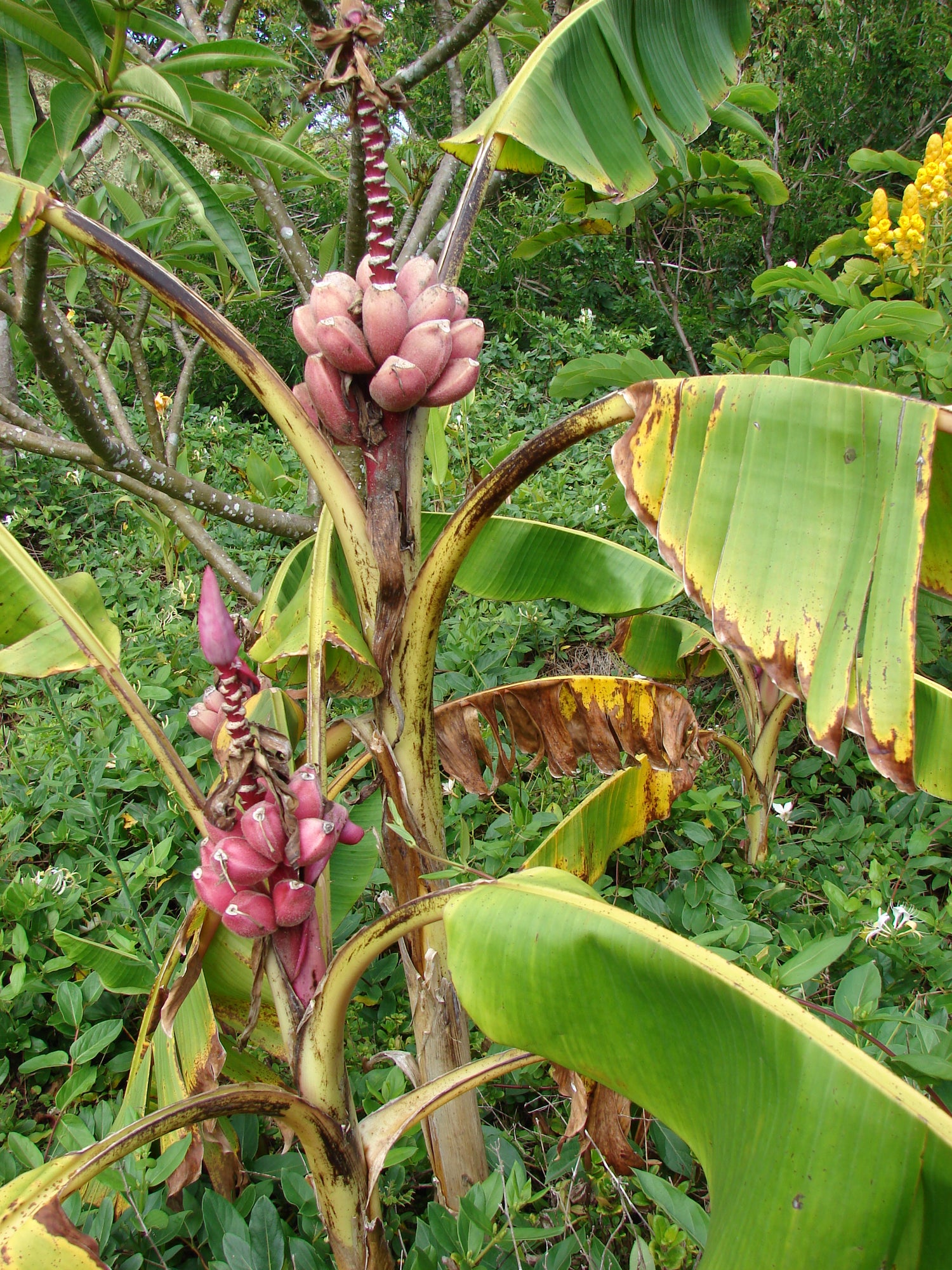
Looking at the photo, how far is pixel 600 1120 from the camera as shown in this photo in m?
1.17

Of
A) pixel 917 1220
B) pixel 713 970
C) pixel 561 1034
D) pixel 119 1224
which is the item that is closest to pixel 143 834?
pixel 119 1224

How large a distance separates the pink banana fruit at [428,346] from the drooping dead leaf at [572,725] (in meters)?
0.73

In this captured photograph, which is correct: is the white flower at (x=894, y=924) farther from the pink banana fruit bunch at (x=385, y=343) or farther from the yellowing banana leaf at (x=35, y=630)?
the yellowing banana leaf at (x=35, y=630)

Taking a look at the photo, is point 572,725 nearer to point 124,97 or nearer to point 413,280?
point 413,280

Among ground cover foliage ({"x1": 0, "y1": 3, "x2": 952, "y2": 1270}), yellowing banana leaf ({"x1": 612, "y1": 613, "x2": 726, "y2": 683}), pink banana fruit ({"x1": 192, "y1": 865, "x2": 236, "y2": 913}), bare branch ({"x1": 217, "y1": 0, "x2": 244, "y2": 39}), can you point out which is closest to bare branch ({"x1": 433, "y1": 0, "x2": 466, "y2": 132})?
ground cover foliage ({"x1": 0, "y1": 3, "x2": 952, "y2": 1270})

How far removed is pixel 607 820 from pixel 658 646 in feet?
1.80

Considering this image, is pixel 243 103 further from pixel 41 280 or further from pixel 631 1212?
pixel 631 1212

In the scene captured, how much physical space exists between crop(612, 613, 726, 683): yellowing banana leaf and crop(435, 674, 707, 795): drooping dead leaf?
13.8 inches

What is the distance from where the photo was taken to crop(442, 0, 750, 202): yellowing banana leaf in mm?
1220

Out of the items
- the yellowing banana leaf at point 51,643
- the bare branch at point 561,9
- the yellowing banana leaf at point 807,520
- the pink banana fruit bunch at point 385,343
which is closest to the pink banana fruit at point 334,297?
the pink banana fruit bunch at point 385,343

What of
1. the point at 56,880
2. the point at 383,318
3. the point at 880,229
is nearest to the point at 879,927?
the point at 383,318

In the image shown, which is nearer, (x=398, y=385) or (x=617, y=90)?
(x=398, y=385)

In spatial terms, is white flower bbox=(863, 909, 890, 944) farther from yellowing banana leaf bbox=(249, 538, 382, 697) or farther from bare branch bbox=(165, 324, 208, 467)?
bare branch bbox=(165, 324, 208, 467)

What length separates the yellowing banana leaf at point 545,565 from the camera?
1543 millimetres
